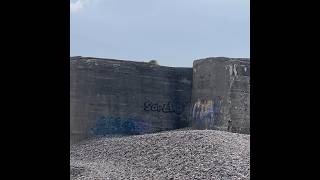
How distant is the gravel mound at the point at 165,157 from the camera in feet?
33.7

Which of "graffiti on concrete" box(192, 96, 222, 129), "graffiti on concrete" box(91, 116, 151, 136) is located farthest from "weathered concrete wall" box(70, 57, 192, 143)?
"graffiti on concrete" box(192, 96, 222, 129)

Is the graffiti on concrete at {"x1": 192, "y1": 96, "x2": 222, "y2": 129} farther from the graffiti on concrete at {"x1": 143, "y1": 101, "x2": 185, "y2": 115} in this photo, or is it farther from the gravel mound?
the gravel mound

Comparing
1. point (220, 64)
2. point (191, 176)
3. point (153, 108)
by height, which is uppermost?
point (220, 64)

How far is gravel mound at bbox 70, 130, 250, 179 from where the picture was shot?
1028 centimetres

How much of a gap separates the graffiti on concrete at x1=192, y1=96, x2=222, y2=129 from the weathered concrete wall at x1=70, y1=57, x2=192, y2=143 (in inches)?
22.3

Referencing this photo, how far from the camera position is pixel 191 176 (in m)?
9.97

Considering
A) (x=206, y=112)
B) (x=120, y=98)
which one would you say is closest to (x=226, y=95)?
(x=206, y=112)

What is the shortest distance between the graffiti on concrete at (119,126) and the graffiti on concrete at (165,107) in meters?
0.54

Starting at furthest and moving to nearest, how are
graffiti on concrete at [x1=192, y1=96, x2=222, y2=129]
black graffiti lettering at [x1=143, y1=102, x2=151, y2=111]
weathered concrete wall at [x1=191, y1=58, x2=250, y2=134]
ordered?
black graffiti lettering at [x1=143, y1=102, x2=151, y2=111]
graffiti on concrete at [x1=192, y1=96, x2=222, y2=129]
weathered concrete wall at [x1=191, y1=58, x2=250, y2=134]
